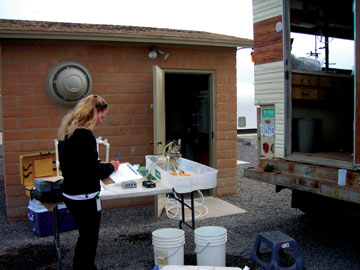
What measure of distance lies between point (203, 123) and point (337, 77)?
3590 millimetres

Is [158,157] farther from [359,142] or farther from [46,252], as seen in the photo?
[359,142]

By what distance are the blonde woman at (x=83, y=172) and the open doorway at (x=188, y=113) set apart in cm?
526

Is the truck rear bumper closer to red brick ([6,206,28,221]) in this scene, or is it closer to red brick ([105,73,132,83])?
red brick ([105,73,132,83])

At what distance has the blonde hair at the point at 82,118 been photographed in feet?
10.3

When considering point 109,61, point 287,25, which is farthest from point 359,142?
point 109,61

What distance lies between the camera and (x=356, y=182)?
3.43 m

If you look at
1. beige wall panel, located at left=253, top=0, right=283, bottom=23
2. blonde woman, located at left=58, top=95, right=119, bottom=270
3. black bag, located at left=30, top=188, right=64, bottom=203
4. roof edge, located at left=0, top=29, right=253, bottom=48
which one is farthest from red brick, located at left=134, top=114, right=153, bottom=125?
blonde woman, located at left=58, top=95, right=119, bottom=270

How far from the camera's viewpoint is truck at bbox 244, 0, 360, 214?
3988 mm

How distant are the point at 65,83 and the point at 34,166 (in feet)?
4.52

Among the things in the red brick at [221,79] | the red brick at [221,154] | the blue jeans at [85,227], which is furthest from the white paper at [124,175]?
the red brick at [221,79]

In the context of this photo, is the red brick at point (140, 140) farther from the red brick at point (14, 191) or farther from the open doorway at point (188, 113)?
the open doorway at point (188, 113)

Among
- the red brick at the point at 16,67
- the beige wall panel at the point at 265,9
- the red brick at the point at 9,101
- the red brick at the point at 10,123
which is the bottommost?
the red brick at the point at 10,123

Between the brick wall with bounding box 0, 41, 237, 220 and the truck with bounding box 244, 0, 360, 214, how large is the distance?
2067 mm

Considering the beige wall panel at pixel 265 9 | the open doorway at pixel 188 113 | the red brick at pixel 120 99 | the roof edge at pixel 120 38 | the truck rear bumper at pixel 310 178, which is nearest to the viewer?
the truck rear bumper at pixel 310 178
